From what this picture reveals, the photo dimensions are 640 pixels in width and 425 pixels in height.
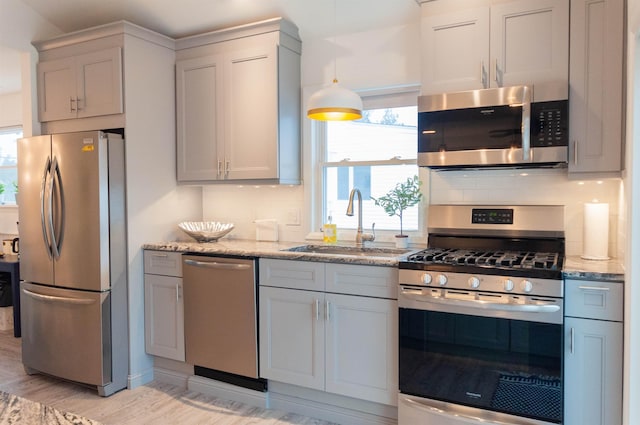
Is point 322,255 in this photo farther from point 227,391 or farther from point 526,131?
point 526,131

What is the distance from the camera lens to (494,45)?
2.71 m

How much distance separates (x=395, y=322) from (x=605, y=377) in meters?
0.97

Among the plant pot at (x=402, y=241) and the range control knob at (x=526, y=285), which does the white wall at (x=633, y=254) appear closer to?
the range control knob at (x=526, y=285)

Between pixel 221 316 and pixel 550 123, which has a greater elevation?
Answer: pixel 550 123

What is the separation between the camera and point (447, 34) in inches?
111

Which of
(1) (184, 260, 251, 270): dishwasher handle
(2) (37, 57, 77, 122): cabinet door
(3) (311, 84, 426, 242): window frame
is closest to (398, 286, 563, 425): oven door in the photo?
(3) (311, 84, 426, 242): window frame

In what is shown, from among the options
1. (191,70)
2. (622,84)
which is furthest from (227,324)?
(622,84)

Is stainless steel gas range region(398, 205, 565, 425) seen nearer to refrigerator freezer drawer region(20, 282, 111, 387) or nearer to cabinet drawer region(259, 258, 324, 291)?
cabinet drawer region(259, 258, 324, 291)

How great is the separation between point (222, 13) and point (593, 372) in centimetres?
308

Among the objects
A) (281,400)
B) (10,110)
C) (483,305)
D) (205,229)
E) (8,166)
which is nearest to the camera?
(483,305)

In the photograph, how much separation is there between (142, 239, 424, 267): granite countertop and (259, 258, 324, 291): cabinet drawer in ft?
0.12

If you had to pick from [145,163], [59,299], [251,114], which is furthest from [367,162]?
[59,299]

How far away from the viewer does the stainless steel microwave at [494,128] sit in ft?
8.34

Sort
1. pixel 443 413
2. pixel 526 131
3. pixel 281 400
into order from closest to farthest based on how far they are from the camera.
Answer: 1. pixel 443 413
2. pixel 526 131
3. pixel 281 400
